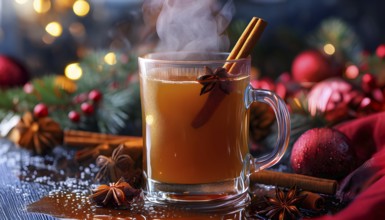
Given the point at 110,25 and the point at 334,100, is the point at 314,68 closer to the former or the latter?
the point at 334,100

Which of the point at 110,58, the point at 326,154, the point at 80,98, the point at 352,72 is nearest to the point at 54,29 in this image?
the point at 110,58

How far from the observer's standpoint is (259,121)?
144 cm

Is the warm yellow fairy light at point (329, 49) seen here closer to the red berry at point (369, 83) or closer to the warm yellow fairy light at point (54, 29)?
the red berry at point (369, 83)

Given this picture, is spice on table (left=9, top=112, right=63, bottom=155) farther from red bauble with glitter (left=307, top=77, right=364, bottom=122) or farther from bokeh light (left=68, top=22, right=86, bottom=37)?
bokeh light (left=68, top=22, right=86, bottom=37)

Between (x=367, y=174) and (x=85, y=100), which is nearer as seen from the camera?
(x=367, y=174)

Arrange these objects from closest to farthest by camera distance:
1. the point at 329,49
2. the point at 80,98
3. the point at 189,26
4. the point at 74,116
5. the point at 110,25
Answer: the point at 189,26, the point at 74,116, the point at 80,98, the point at 329,49, the point at 110,25

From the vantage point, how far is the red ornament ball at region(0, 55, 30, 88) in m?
1.95

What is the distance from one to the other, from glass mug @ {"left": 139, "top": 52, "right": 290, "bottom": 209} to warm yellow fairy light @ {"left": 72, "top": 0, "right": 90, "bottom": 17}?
1.43 m

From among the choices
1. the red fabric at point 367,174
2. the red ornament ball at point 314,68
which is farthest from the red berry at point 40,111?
the red ornament ball at point 314,68

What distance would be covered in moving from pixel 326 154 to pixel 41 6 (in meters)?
1.58

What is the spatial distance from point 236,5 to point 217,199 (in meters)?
1.67

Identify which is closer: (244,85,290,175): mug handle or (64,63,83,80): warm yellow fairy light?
(244,85,290,175): mug handle

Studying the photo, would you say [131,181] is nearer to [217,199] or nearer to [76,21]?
[217,199]

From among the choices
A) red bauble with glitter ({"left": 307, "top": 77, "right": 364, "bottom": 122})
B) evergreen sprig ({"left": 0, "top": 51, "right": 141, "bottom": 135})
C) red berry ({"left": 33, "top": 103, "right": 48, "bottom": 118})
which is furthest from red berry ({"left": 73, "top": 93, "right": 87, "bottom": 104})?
red bauble with glitter ({"left": 307, "top": 77, "right": 364, "bottom": 122})
